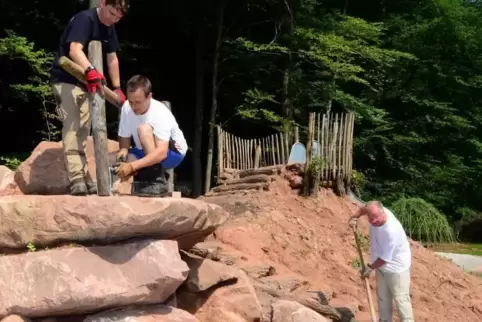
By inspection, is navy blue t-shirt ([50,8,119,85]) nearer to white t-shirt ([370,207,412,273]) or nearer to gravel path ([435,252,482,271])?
white t-shirt ([370,207,412,273])

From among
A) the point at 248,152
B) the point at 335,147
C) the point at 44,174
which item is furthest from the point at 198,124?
the point at 44,174

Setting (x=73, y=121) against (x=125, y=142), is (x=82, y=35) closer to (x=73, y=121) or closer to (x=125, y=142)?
(x=73, y=121)

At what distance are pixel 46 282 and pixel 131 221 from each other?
2.14 ft

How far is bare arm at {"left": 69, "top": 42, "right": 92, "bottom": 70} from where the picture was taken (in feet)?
16.1

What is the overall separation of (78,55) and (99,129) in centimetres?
54

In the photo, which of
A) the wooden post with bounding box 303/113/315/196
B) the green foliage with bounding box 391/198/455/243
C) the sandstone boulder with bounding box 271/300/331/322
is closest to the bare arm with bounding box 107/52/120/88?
the sandstone boulder with bounding box 271/300/331/322

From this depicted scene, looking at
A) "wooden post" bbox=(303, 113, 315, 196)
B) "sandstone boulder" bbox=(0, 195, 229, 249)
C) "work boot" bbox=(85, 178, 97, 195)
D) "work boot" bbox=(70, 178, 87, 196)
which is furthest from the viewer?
"wooden post" bbox=(303, 113, 315, 196)

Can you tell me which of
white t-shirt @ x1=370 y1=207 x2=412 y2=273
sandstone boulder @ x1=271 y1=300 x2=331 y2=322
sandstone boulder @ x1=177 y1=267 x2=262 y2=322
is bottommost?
sandstone boulder @ x1=271 y1=300 x2=331 y2=322

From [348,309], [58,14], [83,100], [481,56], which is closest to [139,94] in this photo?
[83,100]

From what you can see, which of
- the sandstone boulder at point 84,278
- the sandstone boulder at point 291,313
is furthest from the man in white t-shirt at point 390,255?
the sandstone boulder at point 84,278

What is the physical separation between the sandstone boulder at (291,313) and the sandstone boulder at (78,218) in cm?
151

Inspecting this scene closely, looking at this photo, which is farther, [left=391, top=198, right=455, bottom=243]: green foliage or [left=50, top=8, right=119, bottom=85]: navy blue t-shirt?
[left=391, top=198, right=455, bottom=243]: green foliage

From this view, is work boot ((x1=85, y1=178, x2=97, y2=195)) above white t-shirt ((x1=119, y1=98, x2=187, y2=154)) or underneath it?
underneath

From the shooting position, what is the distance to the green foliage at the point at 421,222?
13.9 meters
